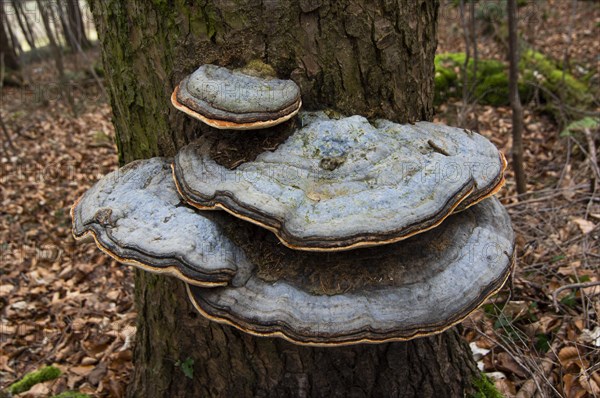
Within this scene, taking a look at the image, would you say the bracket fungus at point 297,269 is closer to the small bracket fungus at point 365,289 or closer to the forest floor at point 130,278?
the small bracket fungus at point 365,289

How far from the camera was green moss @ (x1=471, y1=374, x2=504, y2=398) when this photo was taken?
3397 mm

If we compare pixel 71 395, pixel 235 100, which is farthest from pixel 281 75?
pixel 71 395

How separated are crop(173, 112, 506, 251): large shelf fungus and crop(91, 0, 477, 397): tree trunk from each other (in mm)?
307

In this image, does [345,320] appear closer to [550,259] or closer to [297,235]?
[297,235]

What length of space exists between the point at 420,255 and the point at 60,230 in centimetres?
693

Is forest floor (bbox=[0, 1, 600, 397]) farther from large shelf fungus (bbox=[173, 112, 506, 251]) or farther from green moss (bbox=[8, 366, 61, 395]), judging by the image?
large shelf fungus (bbox=[173, 112, 506, 251])

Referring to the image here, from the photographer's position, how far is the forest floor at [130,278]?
3.73 meters

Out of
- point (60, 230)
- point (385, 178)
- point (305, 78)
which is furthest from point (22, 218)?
point (385, 178)

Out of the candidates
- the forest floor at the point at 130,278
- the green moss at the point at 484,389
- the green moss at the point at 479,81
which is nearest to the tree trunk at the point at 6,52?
the forest floor at the point at 130,278

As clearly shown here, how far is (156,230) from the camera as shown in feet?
6.98

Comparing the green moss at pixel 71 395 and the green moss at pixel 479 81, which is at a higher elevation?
the green moss at pixel 71 395

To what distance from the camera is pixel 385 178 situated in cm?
210

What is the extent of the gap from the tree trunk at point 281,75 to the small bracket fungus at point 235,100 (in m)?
0.23

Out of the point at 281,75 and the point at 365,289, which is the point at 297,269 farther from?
the point at 281,75
